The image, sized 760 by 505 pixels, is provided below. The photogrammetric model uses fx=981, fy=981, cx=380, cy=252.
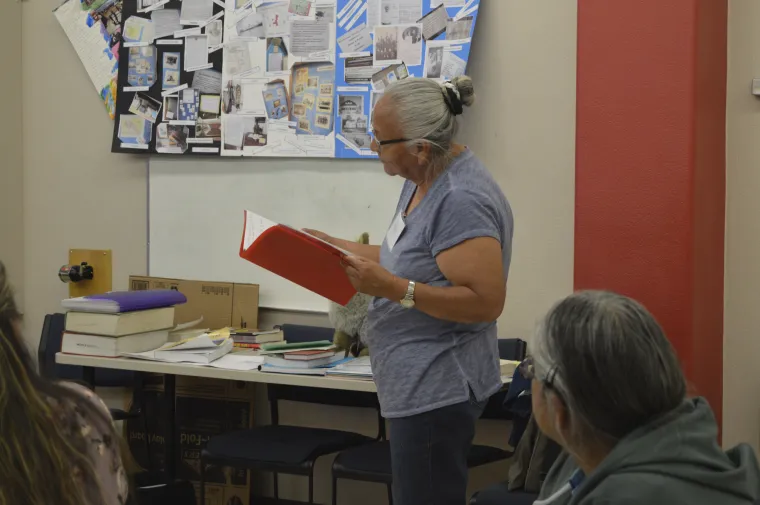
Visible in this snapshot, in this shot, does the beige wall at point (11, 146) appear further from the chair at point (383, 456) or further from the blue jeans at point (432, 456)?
the blue jeans at point (432, 456)

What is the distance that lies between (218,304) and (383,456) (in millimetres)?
1191

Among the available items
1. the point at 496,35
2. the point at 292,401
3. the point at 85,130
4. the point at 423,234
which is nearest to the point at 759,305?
the point at 496,35

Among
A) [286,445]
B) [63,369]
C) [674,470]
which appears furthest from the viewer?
[63,369]

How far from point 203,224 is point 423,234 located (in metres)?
2.16

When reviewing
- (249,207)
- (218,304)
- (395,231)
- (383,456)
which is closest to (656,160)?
(395,231)

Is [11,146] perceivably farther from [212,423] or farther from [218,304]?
[212,423]

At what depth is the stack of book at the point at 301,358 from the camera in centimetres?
349

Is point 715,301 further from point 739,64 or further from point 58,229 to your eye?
point 58,229

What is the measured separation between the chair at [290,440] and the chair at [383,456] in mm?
116

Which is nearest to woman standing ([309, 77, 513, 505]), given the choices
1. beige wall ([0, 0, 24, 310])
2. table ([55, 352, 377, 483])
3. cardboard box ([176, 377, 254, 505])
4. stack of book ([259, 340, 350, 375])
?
table ([55, 352, 377, 483])

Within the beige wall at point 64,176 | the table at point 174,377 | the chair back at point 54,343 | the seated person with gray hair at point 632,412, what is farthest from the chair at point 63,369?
the seated person with gray hair at point 632,412

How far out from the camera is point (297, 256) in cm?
259

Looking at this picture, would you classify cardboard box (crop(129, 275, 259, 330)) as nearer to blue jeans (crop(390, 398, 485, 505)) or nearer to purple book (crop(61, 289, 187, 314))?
purple book (crop(61, 289, 187, 314))

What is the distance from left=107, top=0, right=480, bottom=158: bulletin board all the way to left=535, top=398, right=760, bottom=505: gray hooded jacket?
2666 mm
